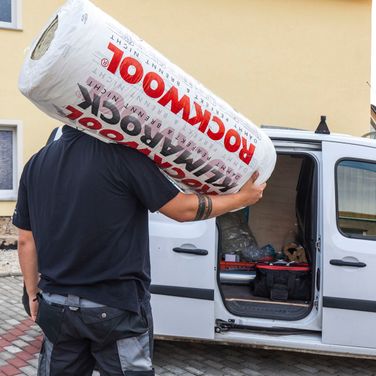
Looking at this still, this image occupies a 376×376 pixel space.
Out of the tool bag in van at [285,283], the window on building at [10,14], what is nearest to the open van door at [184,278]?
the tool bag in van at [285,283]

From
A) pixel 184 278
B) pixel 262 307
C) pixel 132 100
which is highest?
pixel 132 100

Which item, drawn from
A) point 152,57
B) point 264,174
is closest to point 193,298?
point 264,174

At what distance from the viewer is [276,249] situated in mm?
4727

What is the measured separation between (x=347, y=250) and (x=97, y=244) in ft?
7.17

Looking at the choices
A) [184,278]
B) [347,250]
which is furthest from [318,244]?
[184,278]

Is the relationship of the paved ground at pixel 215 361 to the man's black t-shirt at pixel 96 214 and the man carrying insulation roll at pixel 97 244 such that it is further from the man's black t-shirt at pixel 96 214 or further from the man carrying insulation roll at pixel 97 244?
the man's black t-shirt at pixel 96 214

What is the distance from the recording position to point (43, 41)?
5.68 feet

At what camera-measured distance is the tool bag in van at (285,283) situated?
13.0ft

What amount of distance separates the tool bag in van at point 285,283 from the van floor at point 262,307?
0.05 m

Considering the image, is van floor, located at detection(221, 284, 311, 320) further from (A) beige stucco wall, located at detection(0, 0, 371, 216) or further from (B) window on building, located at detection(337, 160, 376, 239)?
(A) beige stucco wall, located at detection(0, 0, 371, 216)

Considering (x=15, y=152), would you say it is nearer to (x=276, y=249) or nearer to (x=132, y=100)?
(x=276, y=249)

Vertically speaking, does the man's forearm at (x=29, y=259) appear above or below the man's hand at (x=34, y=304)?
above

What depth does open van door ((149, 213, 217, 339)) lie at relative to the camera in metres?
3.50

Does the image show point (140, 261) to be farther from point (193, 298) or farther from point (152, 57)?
point (193, 298)
